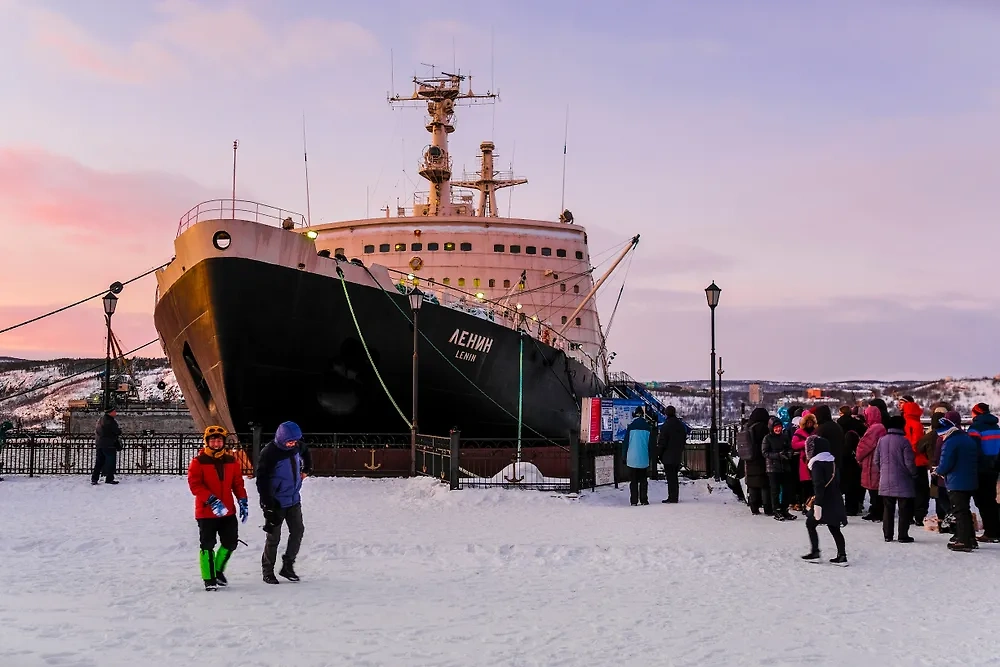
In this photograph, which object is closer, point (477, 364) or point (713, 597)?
point (713, 597)

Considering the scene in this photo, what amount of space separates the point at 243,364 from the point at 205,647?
14341 mm

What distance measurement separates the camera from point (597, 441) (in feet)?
60.2

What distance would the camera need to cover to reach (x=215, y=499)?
7.39m

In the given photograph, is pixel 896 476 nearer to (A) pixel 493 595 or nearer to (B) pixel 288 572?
(A) pixel 493 595

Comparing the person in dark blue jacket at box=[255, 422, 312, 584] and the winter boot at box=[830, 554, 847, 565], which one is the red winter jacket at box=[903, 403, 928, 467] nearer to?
the winter boot at box=[830, 554, 847, 565]

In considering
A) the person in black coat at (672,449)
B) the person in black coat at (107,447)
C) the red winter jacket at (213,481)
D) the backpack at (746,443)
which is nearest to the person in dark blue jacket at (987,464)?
the backpack at (746,443)

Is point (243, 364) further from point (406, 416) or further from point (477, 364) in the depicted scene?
point (477, 364)

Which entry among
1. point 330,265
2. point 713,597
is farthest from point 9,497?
point 713,597

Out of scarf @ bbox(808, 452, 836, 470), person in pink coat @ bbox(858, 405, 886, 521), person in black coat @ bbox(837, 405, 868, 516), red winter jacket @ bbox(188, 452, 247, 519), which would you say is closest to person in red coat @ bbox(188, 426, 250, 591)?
red winter jacket @ bbox(188, 452, 247, 519)

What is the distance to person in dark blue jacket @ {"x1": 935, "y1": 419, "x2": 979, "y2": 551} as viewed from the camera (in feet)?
32.4

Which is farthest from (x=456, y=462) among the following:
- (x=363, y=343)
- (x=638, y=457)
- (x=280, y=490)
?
(x=280, y=490)

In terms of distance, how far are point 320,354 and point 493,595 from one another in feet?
43.7


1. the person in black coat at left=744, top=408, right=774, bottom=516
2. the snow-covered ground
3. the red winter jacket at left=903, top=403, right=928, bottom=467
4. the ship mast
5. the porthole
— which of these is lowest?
the snow-covered ground

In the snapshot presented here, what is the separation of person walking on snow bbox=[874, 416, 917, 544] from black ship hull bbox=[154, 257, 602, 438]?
8.58 m
